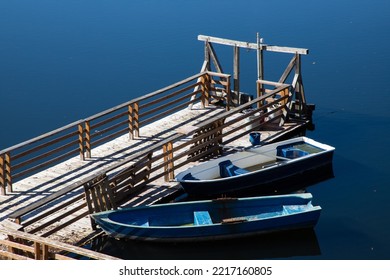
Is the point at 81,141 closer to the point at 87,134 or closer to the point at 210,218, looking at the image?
the point at 87,134

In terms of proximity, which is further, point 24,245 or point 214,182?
point 214,182

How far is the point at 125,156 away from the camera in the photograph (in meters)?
26.9

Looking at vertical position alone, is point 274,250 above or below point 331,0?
below

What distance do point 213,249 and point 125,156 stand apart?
210 inches

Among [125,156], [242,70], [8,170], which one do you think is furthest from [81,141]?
[242,70]

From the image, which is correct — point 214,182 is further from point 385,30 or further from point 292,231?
point 385,30

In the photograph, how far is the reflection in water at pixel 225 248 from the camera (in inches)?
886

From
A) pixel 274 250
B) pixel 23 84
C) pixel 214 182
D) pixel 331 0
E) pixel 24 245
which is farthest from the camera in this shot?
pixel 331 0

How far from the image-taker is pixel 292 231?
918 inches

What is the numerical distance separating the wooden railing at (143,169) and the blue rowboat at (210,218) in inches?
38.3

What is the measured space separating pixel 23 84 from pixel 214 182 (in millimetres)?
14533

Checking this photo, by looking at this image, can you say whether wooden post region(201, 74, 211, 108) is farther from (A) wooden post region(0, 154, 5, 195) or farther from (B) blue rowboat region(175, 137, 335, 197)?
(A) wooden post region(0, 154, 5, 195)

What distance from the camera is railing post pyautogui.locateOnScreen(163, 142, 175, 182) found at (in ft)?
82.3

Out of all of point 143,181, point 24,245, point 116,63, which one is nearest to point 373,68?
point 116,63
